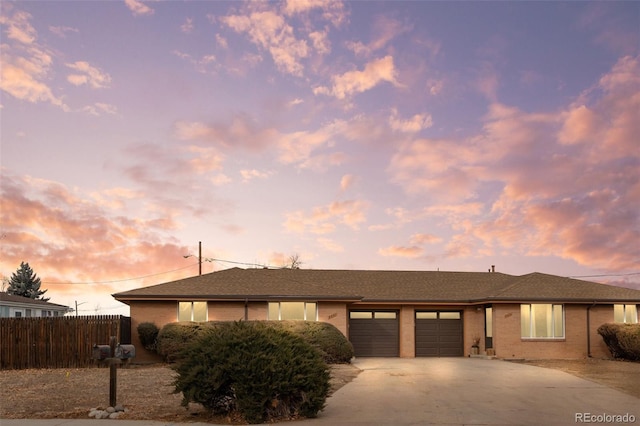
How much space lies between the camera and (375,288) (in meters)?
34.6

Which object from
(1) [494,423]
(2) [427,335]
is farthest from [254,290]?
(1) [494,423]

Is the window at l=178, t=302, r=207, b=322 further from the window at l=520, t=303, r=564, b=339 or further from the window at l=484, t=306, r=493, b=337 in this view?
the window at l=520, t=303, r=564, b=339

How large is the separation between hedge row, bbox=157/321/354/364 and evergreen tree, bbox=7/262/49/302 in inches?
2101

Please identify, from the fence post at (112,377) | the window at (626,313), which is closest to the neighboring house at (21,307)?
the fence post at (112,377)

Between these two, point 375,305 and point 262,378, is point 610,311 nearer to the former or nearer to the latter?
point 375,305

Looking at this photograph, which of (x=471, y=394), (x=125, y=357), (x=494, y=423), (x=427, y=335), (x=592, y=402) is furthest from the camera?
(x=427, y=335)

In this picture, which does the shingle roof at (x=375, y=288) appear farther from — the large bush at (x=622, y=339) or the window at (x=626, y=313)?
the large bush at (x=622, y=339)

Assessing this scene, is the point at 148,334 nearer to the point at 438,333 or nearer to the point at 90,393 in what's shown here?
the point at 90,393

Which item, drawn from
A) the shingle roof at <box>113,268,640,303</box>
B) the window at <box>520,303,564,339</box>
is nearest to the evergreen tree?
the shingle roof at <box>113,268,640,303</box>

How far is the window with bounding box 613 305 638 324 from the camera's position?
32406 millimetres

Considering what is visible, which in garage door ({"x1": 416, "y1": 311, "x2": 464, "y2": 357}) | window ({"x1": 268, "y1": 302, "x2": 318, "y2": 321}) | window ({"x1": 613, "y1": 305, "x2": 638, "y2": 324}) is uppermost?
window ({"x1": 268, "y1": 302, "x2": 318, "y2": 321})

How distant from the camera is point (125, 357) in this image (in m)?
14.5

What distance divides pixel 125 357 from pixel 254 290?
55.3 feet

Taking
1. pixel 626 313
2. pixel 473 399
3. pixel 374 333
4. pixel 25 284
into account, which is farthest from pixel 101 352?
pixel 25 284
